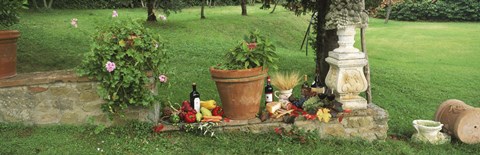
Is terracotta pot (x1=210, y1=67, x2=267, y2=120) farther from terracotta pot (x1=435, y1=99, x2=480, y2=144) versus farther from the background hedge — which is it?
the background hedge

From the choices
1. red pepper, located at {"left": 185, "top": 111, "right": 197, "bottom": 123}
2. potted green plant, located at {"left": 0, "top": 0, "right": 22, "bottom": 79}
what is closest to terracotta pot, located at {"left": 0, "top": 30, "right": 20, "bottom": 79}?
potted green plant, located at {"left": 0, "top": 0, "right": 22, "bottom": 79}

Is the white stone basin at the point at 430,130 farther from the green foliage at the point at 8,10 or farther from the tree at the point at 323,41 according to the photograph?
the green foliage at the point at 8,10

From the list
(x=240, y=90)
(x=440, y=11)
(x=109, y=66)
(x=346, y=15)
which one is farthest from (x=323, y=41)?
(x=440, y=11)

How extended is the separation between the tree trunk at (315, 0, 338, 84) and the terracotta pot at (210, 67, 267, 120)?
7.62 feet

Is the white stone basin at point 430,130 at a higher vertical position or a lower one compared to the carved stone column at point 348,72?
lower

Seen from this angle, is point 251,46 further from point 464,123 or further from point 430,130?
point 464,123

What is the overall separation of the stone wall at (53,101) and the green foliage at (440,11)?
28.5m

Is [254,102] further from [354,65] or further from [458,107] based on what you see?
[458,107]

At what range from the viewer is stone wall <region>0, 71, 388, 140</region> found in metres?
4.34

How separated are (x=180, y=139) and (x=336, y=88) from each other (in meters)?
1.63

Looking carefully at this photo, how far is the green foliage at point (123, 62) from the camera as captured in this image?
4.14 m

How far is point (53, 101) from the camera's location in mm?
4391

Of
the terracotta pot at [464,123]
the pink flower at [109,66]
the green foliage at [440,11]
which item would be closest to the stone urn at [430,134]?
the terracotta pot at [464,123]

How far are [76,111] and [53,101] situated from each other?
0.77ft
